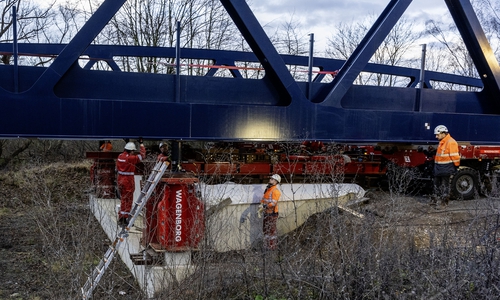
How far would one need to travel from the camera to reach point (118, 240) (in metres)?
5.52

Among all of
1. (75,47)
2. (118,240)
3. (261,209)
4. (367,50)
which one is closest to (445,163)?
(261,209)

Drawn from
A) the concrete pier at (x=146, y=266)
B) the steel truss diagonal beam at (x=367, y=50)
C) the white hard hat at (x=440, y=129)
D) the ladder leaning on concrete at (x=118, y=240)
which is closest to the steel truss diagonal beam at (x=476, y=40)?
the steel truss diagonal beam at (x=367, y=50)

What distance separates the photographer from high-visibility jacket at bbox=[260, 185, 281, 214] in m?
7.91

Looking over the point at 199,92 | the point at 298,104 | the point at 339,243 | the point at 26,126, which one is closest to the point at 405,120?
the point at 298,104

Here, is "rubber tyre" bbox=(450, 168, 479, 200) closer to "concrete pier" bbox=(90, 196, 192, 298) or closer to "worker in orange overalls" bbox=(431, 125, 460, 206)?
"worker in orange overalls" bbox=(431, 125, 460, 206)

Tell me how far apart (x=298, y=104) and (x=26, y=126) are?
9.38 feet

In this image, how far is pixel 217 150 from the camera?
11164 millimetres

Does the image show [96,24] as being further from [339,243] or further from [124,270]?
[124,270]

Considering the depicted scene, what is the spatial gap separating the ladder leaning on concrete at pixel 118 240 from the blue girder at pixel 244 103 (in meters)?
1.06

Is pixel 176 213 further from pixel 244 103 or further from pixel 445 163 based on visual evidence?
pixel 445 163

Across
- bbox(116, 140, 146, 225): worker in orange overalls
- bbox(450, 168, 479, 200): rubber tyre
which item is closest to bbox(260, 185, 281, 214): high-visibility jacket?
bbox(116, 140, 146, 225): worker in orange overalls

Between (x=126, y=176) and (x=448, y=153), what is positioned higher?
(x=448, y=153)

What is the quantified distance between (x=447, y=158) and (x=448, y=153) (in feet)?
0.91

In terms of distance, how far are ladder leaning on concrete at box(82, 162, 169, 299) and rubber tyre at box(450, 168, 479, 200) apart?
7841 millimetres
